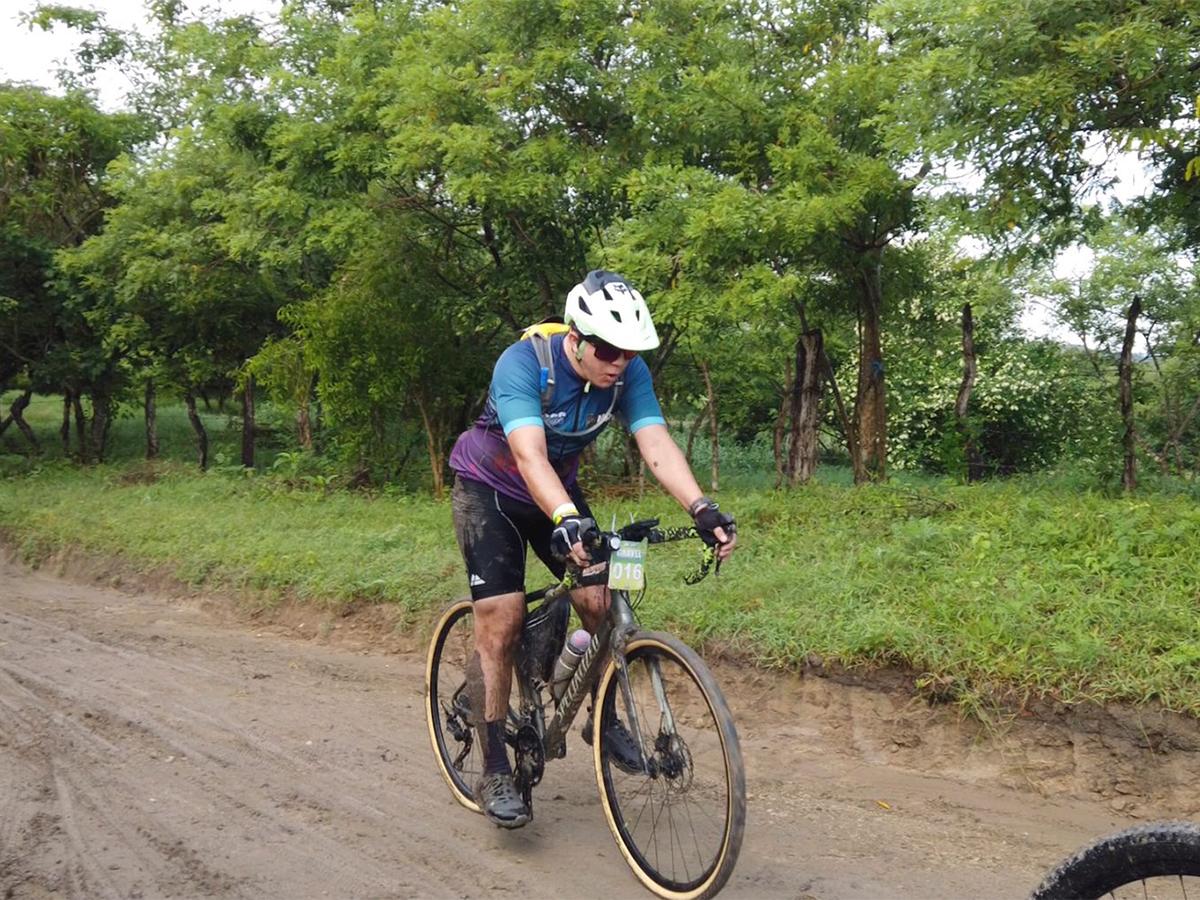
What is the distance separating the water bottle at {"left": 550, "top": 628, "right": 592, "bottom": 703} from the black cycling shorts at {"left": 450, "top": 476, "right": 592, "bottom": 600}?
0.27 m

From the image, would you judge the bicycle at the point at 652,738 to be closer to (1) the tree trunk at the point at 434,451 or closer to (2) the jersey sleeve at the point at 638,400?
(2) the jersey sleeve at the point at 638,400

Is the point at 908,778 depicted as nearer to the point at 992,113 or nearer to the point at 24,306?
the point at 992,113

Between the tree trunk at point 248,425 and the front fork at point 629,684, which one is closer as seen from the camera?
the front fork at point 629,684

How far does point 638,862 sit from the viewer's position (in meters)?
3.79

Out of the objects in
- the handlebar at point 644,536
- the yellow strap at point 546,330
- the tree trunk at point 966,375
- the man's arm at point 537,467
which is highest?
the tree trunk at point 966,375

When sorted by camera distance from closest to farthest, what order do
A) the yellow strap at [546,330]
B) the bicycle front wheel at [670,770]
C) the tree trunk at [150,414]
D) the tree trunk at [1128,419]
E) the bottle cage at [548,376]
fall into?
the bicycle front wheel at [670,770]
the bottle cage at [548,376]
the yellow strap at [546,330]
the tree trunk at [1128,419]
the tree trunk at [150,414]

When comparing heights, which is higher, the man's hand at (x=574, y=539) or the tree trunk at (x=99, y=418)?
the tree trunk at (x=99, y=418)

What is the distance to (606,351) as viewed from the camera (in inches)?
154

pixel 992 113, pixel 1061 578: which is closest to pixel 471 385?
pixel 992 113

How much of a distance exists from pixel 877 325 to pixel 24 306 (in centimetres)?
1563

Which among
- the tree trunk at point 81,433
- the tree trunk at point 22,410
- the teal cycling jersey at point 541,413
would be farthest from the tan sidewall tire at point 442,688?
the tree trunk at point 22,410

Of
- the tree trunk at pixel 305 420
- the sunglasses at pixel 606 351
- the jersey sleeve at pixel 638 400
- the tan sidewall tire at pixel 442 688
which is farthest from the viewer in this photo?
the tree trunk at pixel 305 420

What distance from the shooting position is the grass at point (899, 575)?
5.29 m

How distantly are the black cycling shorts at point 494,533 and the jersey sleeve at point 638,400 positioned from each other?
0.42m
